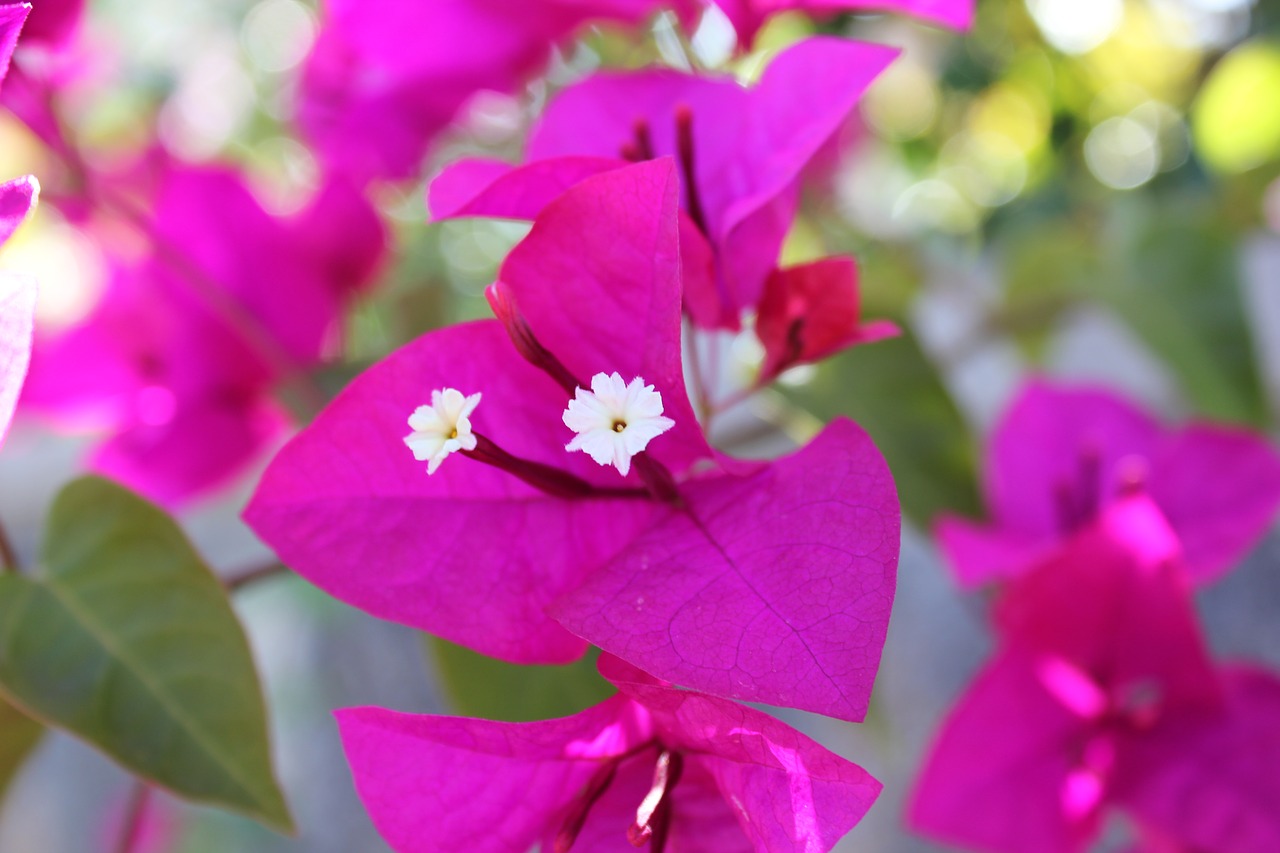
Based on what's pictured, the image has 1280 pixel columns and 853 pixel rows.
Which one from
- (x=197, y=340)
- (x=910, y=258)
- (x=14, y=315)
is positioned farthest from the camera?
(x=910, y=258)

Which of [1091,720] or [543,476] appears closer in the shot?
[543,476]

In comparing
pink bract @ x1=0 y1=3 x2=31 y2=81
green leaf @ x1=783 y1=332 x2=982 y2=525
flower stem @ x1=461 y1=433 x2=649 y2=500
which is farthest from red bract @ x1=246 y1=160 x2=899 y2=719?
green leaf @ x1=783 y1=332 x2=982 y2=525

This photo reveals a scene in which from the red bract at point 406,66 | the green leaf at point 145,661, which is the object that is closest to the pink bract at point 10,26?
the green leaf at point 145,661

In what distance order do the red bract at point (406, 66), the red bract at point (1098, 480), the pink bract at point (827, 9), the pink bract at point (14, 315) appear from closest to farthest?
the pink bract at point (14, 315), the pink bract at point (827, 9), the red bract at point (1098, 480), the red bract at point (406, 66)

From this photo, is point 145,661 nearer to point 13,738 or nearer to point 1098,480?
point 13,738

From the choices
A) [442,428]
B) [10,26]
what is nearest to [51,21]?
A: [10,26]

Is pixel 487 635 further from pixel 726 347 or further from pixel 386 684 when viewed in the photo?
pixel 386 684

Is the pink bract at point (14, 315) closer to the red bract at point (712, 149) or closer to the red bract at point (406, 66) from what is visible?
the red bract at point (712, 149)
